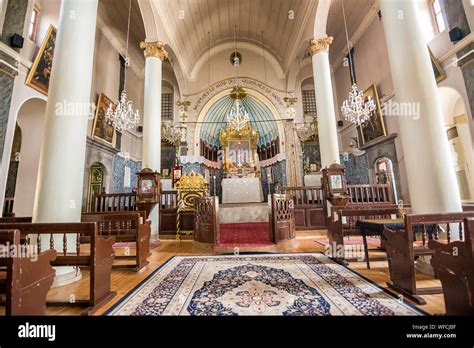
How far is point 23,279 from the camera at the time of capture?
143cm

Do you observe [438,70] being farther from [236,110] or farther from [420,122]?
[236,110]

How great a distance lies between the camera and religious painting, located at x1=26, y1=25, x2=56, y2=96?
19.2 ft

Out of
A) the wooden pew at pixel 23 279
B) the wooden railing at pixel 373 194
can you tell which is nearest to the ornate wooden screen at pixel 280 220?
the wooden railing at pixel 373 194

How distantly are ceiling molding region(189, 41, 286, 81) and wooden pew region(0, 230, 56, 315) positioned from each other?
12.1m

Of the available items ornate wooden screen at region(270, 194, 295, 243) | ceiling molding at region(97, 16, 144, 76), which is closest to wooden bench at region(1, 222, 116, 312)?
ornate wooden screen at region(270, 194, 295, 243)

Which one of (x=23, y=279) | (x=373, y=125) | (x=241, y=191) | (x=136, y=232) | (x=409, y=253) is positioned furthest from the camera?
(x=241, y=191)

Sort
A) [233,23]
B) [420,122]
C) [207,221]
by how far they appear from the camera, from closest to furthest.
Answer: [420,122] → [207,221] → [233,23]

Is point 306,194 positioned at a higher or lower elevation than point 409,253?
higher

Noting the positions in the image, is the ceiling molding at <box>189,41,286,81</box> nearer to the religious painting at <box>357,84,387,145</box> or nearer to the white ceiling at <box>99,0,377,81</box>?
the white ceiling at <box>99,0,377,81</box>

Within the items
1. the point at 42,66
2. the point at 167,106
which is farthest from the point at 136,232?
the point at 167,106

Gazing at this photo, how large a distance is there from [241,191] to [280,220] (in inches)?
199

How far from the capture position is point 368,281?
8.45 ft

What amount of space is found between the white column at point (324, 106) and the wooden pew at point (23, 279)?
6585 mm
